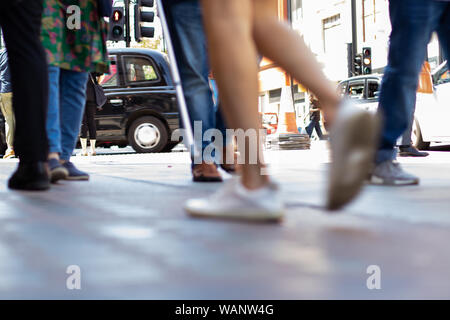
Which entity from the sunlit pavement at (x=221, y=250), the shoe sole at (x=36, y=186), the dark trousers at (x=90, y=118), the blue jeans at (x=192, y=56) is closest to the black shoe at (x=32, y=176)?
the shoe sole at (x=36, y=186)

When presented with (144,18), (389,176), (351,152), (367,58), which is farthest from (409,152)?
(367,58)

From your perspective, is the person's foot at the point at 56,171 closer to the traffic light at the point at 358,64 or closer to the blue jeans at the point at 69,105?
the blue jeans at the point at 69,105

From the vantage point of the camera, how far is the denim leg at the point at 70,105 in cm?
423

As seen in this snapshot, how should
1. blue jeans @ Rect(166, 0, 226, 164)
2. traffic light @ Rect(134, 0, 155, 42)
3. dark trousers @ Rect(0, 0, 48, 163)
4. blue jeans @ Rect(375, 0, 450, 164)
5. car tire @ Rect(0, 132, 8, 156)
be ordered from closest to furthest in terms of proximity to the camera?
dark trousers @ Rect(0, 0, 48, 163) < blue jeans @ Rect(375, 0, 450, 164) < blue jeans @ Rect(166, 0, 226, 164) < car tire @ Rect(0, 132, 8, 156) < traffic light @ Rect(134, 0, 155, 42)

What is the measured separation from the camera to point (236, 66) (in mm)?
2141

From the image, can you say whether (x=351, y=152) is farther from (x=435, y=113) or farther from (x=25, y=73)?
(x=435, y=113)

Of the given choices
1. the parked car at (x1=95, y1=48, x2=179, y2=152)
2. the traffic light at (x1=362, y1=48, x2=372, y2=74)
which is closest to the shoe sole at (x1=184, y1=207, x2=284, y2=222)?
the parked car at (x1=95, y1=48, x2=179, y2=152)

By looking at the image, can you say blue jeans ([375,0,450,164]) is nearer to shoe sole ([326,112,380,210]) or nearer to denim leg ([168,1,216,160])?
denim leg ([168,1,216,160])

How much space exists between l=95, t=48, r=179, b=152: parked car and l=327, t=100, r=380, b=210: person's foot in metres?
10.3

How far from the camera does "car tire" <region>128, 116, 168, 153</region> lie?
1225 cm

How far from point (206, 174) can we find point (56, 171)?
847mm

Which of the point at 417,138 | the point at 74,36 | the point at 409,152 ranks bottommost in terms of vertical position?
the point at 409,152
